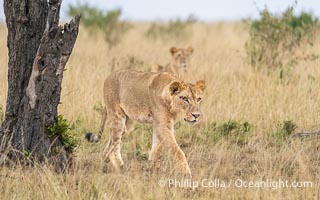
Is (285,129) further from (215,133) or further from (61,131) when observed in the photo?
(61,131)

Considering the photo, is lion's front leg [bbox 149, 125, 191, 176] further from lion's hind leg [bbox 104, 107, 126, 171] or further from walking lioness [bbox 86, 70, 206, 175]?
lion's hind leg [bbox 104, 107, 126, 171]

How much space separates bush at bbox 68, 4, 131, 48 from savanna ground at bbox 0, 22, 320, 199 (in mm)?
7404

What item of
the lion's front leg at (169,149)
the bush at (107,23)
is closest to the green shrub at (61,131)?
the lion's front leg at (169,149)

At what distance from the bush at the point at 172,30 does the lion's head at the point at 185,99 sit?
1703cm

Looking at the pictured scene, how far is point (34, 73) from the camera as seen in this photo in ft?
20.5

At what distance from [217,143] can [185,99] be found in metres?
1.12

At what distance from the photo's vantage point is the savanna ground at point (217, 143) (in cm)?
555

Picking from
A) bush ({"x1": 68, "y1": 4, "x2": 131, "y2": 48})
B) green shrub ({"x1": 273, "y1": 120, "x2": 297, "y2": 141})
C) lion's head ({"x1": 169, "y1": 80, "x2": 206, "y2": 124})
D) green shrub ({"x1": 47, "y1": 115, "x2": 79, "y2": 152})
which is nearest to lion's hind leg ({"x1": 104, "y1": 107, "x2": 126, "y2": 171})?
green shrub ({"x1": 47, "y1": 115, "x2": 79, "y2": 152})

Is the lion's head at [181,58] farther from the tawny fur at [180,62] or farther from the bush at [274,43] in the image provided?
the bush at [274,43]

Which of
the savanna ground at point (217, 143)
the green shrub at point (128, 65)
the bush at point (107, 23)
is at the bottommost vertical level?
the savanna ground at point (217, 143)

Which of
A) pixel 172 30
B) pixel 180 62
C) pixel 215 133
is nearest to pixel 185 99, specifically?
pixel 215 133

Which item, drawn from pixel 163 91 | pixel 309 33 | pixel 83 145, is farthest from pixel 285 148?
pixel 309 33

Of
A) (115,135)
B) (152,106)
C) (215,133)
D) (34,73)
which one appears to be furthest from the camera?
(215,133)

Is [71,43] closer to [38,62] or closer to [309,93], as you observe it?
[38,62]
